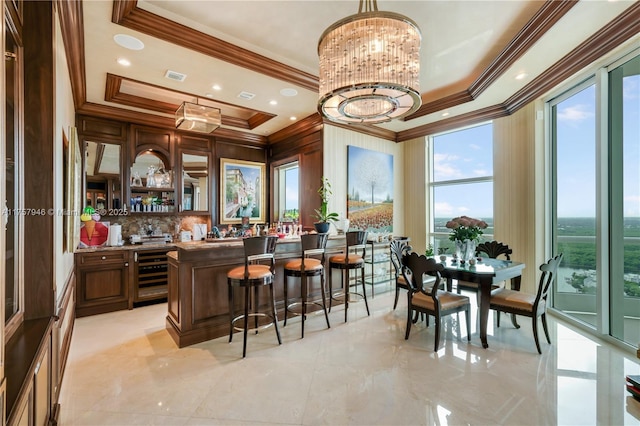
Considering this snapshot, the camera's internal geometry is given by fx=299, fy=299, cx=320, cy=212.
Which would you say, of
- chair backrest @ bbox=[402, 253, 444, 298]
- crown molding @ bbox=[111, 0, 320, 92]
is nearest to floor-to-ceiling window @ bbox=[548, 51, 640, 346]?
chair backrest @ bbox=[402, 253, 444, 298]

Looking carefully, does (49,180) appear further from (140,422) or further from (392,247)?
(392,247)

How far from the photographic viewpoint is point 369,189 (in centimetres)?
575

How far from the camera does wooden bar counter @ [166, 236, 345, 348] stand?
3.25 metres

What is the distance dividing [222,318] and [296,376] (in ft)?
4.27

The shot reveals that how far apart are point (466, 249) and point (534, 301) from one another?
881 millimetres

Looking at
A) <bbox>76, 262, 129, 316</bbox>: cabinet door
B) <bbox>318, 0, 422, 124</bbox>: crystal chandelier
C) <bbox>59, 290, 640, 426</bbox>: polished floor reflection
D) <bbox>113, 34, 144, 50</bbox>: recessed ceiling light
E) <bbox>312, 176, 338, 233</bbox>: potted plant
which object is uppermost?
<bbox>113, 34, 144, 50</bbox>: recessed ceiling light

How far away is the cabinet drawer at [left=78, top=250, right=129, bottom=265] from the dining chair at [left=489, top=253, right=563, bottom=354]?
16.3 feet

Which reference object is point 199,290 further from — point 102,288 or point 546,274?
point 546,274

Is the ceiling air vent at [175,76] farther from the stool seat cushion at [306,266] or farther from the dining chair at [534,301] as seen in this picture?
the dining chair at [534,301]

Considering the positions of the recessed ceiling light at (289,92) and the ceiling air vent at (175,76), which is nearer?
the ceiling air vent at (175,76)

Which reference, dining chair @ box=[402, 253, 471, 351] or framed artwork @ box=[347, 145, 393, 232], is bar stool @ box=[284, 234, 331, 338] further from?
framed artwork @ box=[347, 145, 393, 232]

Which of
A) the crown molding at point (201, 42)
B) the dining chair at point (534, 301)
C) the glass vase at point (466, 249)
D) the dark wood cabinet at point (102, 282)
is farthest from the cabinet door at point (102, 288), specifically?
the dining chair at point (534, 301)

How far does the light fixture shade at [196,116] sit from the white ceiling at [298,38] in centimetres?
24

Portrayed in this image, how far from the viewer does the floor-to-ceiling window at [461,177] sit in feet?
16.9
